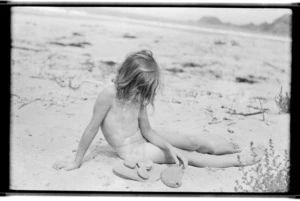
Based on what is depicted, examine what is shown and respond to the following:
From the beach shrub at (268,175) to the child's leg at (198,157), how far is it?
0.04 metres

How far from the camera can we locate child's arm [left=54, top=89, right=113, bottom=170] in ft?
8.38

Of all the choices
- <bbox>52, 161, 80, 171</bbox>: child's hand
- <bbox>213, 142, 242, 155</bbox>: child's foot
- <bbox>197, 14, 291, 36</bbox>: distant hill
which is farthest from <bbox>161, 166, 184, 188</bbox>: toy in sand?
<bbox>197, 14, 291, 36</bbox>: distant hill

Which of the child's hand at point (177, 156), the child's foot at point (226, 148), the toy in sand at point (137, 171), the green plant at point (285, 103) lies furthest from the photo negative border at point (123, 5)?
the toy in sand at point (137, 171)

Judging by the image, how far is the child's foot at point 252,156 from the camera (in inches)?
105

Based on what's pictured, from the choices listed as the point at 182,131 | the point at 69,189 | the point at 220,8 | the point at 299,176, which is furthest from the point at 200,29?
the point at 69,189

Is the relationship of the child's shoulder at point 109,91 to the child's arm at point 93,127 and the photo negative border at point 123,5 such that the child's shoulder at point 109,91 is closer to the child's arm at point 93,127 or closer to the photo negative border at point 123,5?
the child's arm at point 93,127

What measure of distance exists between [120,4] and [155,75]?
529mm

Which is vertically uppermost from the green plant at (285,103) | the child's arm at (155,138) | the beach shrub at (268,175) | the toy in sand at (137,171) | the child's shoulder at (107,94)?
the child's shoulder at (107,94)

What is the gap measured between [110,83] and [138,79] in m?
0.20

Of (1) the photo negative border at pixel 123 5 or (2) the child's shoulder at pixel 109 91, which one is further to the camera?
(1) the photo negative border at pixel 123 5

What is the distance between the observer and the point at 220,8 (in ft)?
8.83

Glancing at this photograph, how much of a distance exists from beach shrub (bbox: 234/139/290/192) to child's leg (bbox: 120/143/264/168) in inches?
1.8

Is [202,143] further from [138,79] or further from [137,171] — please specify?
[138,79]

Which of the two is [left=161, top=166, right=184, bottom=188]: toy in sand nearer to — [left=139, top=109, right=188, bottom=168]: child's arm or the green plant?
[left=139, top=109, right=188, bottom=168]: child's arm
